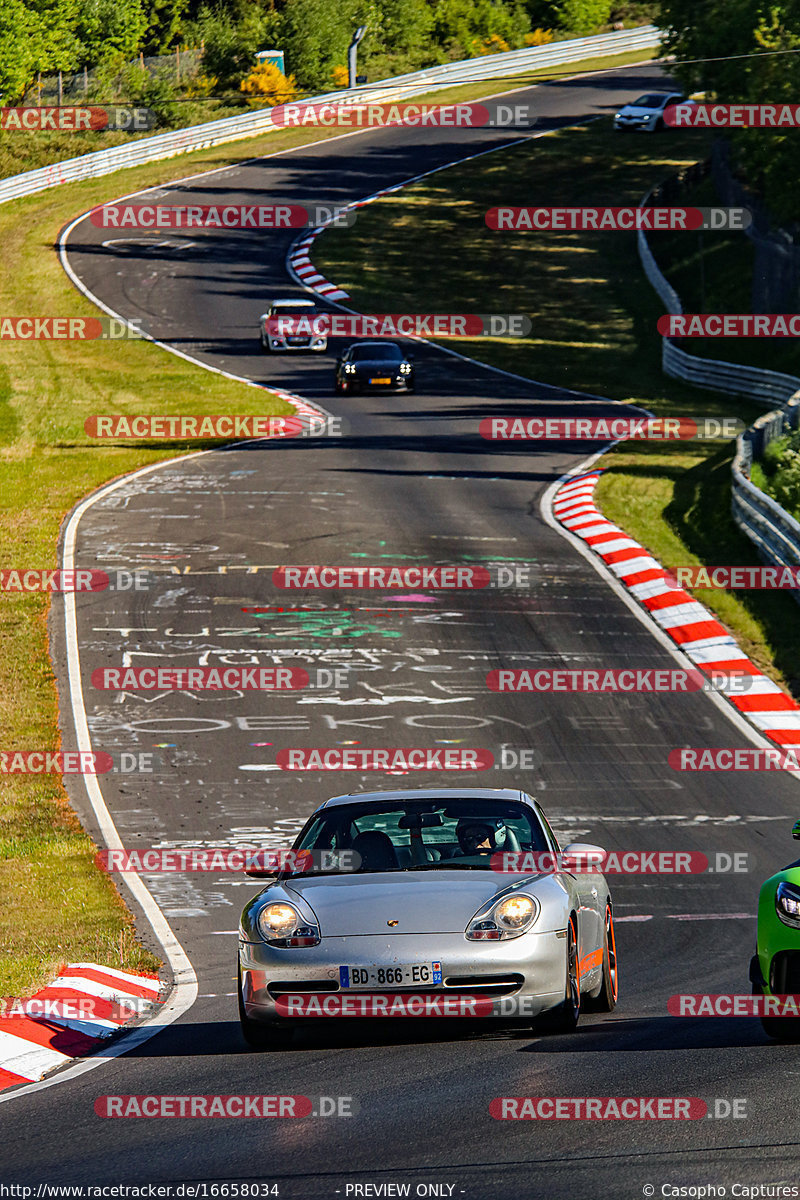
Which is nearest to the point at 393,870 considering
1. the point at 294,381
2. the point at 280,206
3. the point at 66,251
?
the point at 294,381

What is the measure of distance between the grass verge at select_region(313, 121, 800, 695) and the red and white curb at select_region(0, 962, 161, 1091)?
12017 mm

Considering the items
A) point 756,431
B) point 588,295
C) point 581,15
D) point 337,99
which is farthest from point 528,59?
point 756,431

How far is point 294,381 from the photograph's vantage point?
43750 millimetres

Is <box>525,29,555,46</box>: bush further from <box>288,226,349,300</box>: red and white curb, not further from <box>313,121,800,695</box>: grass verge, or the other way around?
<box>288,226,349,300</box>: red and white curb

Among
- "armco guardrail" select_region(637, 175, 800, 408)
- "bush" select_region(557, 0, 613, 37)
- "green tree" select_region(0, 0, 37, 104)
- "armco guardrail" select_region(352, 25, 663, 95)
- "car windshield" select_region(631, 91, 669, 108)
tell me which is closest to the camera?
"armco guardrail" select_region(637, 175, 800, 408)

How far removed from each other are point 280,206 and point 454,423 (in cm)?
3008

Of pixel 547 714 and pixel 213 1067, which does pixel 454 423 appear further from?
pixel 213 1067

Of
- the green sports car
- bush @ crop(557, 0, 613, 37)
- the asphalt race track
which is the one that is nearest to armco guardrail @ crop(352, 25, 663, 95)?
bush @ crop(557, 0, 613, 37)

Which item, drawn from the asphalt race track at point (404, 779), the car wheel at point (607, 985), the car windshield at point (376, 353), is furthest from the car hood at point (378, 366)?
the car wheel at point (607, 985)

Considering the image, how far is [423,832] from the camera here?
373 inches

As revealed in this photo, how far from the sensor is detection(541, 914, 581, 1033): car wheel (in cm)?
848

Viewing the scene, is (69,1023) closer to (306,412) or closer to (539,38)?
(306,412)

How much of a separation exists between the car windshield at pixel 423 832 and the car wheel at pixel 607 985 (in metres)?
0.83

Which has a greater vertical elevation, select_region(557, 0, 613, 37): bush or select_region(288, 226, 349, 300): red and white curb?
select_region(557, 0, 613, 37): bush
